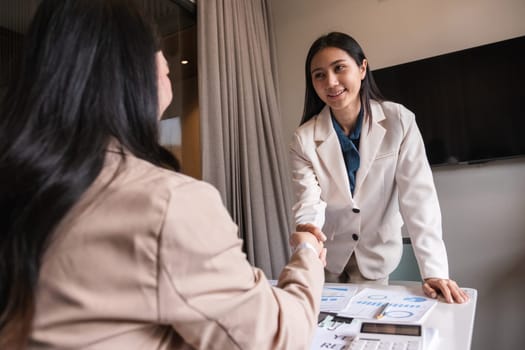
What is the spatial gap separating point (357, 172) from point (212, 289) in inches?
36.8

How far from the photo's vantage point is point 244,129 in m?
2.13

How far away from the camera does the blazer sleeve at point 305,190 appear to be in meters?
1.16

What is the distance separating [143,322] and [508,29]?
86.9 inches

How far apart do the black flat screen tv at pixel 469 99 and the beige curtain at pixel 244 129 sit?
77cm

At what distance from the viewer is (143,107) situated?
519 millimetres

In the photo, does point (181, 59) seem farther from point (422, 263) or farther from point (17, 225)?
point (17, 225)

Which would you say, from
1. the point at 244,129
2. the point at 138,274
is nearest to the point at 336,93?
the point at 244,129

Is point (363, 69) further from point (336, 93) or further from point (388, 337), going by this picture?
point (388, 337)

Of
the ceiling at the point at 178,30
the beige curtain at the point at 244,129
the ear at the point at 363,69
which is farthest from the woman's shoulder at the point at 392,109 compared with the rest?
the ceiling at the point at 178,30

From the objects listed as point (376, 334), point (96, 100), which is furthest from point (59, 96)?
point (376, 334)

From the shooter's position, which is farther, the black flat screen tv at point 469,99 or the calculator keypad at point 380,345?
the black flat screen tv at point 469,99

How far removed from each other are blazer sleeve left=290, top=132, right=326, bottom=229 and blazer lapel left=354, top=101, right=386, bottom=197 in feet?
0.47

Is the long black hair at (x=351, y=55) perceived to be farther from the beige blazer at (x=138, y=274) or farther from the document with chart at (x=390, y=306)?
the beige blazer at (x=138, y=274)

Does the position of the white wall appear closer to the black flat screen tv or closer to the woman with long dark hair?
the black flat screen tv
